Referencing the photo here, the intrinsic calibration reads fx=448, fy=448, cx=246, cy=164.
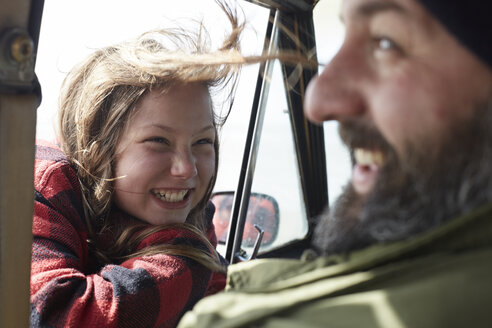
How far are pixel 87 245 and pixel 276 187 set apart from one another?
1.36 meters

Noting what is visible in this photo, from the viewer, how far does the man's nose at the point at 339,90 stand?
2.23ft

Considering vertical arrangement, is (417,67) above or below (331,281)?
above

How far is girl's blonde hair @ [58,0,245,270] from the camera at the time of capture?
4.49 feet

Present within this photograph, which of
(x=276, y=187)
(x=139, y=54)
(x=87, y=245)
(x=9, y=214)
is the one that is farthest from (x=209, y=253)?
(x=276, y=187)

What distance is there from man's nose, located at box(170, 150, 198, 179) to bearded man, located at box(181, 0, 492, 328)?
0.75m

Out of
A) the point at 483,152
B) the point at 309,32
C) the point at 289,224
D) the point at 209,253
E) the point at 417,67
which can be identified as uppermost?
the point at 309,32

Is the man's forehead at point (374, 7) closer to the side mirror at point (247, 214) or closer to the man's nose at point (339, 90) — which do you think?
the man's nose at point (339, 90)

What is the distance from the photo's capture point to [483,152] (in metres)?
0.59

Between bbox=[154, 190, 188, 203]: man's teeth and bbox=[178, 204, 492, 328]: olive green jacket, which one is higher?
bbox=[178, 204, 492, 328]: olive green jacket

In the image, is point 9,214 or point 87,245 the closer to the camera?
point 9,214

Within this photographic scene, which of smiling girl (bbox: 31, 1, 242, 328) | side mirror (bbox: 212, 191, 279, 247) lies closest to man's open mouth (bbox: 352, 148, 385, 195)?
smiling girl (bbox: 31, 1, 242, 328)

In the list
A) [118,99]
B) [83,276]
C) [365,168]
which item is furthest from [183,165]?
[365,168]

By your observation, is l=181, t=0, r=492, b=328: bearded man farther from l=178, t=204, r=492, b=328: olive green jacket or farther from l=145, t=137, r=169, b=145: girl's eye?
l=145, t=137, r=169, b=145: girl's eye

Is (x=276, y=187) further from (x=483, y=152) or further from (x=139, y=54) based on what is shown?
(x=483, y=152)
